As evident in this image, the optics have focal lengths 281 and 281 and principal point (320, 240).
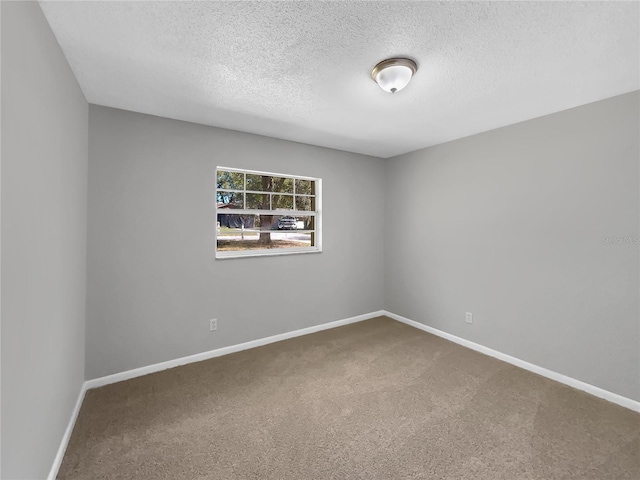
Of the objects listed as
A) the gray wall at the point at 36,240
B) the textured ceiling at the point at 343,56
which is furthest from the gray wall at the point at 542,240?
the gray wall at the point at 36,240

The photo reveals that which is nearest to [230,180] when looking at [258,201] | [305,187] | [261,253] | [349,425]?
[258,201]

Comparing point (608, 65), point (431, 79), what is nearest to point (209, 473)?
point (431, 79)

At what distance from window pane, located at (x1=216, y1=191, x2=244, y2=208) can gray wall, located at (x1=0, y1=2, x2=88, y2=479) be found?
50.6 inches

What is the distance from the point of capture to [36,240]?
1.32 meters

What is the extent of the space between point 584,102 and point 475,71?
124cm

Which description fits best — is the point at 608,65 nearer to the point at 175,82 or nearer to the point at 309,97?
the point at 309,97

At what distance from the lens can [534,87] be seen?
2.09 metres

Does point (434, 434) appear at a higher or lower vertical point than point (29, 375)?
lower

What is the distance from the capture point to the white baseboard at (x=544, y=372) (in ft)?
7.24

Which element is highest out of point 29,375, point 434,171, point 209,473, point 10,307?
point 434,171

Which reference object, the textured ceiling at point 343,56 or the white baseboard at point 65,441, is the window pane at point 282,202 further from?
the white baseboard at point 65,441

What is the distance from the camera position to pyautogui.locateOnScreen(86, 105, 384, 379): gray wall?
2449mm

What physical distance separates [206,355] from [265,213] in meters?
1.67

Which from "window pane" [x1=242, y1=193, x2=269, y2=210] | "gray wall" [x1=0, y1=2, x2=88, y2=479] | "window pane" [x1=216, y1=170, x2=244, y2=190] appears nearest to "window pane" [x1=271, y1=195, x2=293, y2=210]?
"window pane" [x1=242, y1=193, x2=269, y2=210]
